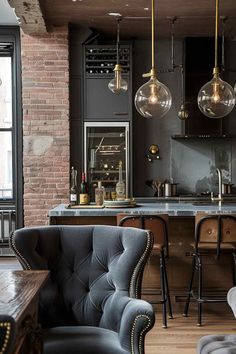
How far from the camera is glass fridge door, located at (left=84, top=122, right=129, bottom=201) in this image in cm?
632

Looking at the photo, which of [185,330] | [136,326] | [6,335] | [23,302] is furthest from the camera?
[185,330]

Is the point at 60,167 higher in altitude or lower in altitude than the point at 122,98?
lower

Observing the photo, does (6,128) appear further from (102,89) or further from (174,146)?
(174,146)

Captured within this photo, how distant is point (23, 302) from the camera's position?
1.67 meters

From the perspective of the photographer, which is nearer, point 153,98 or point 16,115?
point 153,98

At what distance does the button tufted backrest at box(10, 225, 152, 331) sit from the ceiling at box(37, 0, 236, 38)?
344 cm

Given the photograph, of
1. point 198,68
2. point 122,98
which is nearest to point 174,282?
point 122,98

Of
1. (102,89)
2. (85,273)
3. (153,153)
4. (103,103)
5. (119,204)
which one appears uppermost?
(102,89)

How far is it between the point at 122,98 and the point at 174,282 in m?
3.10

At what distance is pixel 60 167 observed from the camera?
617cm

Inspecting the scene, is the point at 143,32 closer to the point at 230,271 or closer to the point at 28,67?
the point at 28,67

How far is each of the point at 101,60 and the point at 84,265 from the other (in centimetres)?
434

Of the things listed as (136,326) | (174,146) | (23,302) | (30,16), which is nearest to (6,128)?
(30,16)

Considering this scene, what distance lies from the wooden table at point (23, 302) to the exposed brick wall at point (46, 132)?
386 centimetres
